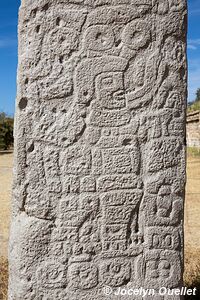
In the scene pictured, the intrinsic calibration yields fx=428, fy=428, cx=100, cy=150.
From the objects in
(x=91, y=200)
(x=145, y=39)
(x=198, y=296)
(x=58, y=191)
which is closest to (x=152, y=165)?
(x=91, y=200)

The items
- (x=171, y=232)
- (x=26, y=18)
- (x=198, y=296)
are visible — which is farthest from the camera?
(x=198, y=296)

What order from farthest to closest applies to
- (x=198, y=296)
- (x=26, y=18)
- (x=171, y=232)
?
(x=198, y=296), (x=171, y=232), (x=26, y=18)

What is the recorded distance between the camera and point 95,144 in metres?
2.38

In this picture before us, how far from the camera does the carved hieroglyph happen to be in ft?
7.62

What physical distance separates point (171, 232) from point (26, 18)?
144 centimetres

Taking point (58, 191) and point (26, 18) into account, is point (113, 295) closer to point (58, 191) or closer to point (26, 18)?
point (58, 191)

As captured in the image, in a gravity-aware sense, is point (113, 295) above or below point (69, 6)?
below

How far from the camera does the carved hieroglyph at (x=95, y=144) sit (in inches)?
91.4

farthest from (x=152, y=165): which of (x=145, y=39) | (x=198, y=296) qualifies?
(x=198, y=296)

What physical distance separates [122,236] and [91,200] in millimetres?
274

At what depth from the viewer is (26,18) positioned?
2307mm

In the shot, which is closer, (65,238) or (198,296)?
(65,238)

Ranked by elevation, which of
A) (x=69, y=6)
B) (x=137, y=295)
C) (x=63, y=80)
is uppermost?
(x=69, y=6)

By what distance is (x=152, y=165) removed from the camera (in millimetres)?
2428
